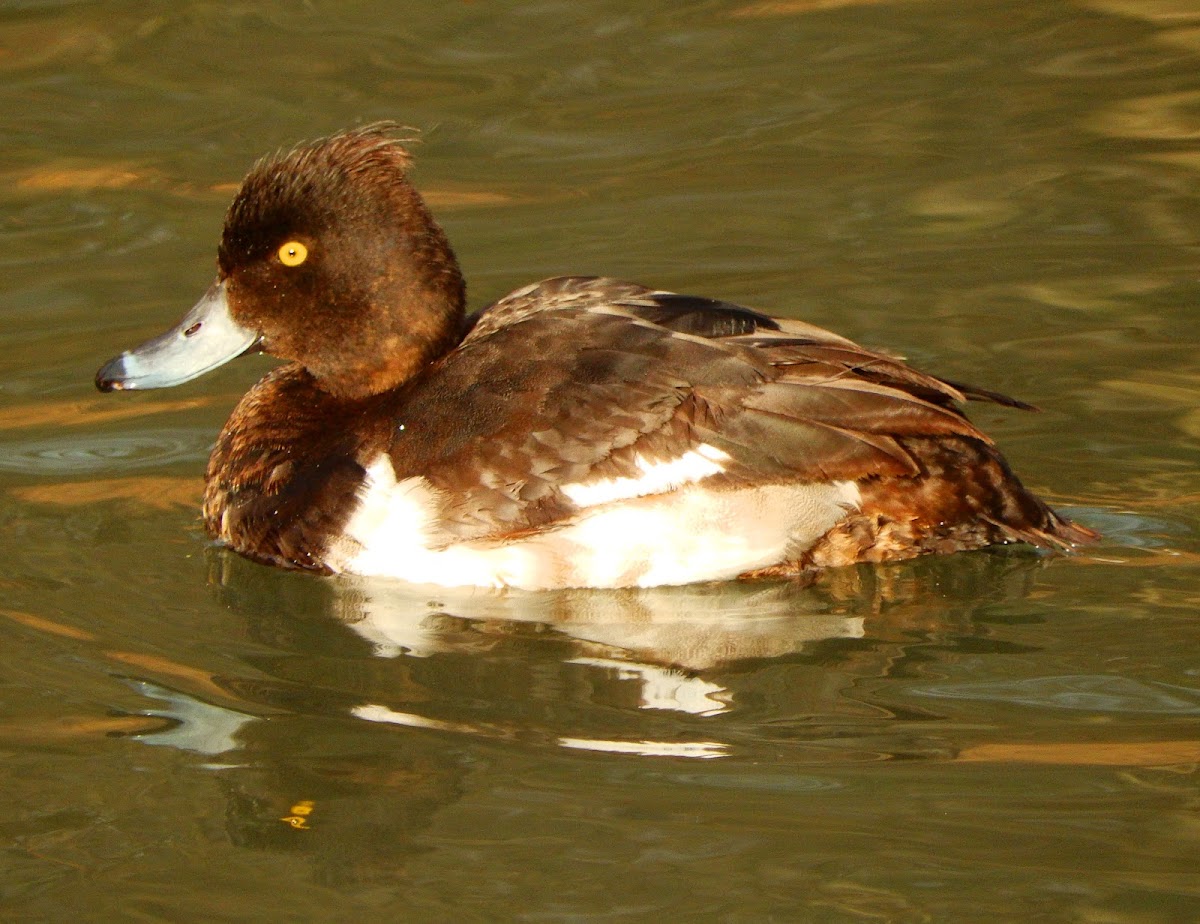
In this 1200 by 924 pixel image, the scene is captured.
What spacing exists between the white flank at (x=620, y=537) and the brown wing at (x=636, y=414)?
5cm

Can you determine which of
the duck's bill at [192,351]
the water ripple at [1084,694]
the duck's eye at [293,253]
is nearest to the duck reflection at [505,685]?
the water ripple at [1084,694]

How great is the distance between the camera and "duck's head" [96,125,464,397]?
5.19 metres

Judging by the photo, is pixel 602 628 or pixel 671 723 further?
pixel 602 628

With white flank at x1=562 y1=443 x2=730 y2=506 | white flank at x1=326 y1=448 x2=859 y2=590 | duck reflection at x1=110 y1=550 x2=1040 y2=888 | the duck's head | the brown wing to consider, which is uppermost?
the duck's head

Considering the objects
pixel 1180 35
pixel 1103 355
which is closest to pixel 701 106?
pixel 1180 35

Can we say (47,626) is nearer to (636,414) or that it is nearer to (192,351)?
(192,351)

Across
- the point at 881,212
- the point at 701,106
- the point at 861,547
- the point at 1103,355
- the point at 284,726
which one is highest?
the point at 701,106

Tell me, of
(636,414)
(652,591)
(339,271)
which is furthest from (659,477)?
(339,271)

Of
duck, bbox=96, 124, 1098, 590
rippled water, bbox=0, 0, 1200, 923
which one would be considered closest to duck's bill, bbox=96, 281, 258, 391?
duck, bbox=96, 124, 1098, 590

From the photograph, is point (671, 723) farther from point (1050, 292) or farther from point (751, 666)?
point (1050, 292)

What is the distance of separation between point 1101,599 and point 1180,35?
5297 mm

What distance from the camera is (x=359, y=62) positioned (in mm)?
9344

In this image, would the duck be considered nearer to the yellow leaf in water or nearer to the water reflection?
the water reflection

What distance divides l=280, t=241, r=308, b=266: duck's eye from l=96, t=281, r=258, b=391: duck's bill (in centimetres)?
30
